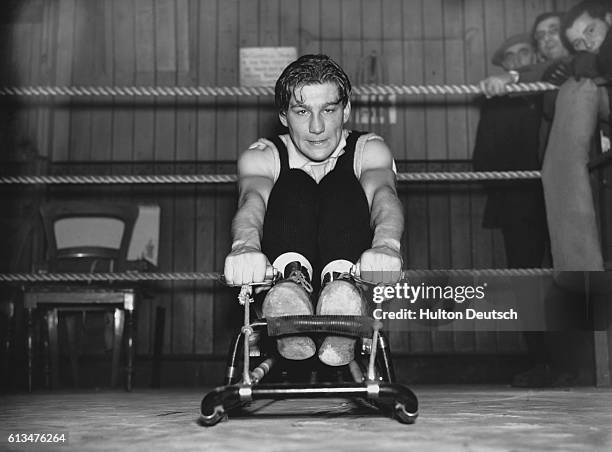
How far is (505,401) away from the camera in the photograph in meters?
1.49

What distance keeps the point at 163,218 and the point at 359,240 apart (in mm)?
2319

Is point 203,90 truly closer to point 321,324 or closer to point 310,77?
point 310,77

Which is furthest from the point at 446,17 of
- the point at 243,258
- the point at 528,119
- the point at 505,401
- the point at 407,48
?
the point at 243,258

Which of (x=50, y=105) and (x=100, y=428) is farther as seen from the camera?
(x=50, y=105)

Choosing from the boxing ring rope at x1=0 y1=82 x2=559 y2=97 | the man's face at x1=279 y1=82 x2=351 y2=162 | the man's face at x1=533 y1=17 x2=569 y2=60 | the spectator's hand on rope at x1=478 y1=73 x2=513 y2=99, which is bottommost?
the man's face at x1=279 y1=82 x2=351 y2=162

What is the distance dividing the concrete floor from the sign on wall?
2.27 meters

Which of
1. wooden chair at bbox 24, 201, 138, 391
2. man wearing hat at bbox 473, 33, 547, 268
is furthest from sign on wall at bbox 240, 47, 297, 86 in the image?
man wearing hat at bbox 473, 33, 547, 268

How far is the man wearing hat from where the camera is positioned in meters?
3.22

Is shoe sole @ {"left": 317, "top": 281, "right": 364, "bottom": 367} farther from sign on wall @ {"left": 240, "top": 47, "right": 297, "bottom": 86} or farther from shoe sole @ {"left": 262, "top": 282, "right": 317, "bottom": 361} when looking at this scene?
sign on wall @ {"left": 240, "top": 47, "right": 297, "bottom": 86}

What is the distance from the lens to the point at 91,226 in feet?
10.5

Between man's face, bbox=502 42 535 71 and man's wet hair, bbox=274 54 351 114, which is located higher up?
man's face, bbox=502 42 535 71

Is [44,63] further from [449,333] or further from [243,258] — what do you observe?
[243,258]

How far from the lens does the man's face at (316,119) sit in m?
1.34

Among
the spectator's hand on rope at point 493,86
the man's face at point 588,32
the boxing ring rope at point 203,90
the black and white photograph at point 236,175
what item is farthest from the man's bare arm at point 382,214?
the man's face at point 588,32
